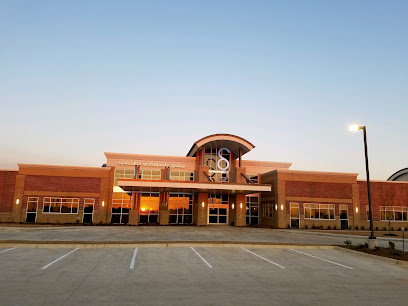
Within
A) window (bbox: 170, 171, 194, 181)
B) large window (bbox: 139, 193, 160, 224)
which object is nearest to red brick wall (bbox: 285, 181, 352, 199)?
window (bbox: 170, 171, 194, 181)

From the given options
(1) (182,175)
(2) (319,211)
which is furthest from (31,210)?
(2) (319,211)

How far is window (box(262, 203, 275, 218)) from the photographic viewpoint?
3977cm

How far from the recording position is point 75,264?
12.8 meters

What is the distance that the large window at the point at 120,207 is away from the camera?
3881cm

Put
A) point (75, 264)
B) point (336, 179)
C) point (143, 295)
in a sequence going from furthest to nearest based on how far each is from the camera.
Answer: point (336, 179) → point (75, 264) → point (143, 295)

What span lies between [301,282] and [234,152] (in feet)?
108

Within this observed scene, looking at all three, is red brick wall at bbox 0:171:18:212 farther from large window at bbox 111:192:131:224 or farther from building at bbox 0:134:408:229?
large window at bbox 111:192:131:224

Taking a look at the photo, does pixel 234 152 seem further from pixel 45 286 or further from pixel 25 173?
pixel 45 286

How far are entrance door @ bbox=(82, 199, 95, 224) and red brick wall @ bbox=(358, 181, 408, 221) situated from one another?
3401 cm

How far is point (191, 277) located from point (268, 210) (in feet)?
103

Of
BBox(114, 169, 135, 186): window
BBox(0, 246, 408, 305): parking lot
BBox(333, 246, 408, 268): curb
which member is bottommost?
BBox(0, 246, 408, 305): parking lot

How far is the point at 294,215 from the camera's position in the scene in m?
37.9

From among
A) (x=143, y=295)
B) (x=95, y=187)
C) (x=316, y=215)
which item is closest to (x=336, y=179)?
(x=316, y=215)

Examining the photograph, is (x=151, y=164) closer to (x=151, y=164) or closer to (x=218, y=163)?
(x=151, y=164)
